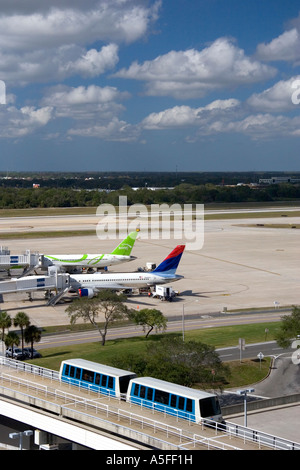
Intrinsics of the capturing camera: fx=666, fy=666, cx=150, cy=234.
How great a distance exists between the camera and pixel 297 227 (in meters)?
196

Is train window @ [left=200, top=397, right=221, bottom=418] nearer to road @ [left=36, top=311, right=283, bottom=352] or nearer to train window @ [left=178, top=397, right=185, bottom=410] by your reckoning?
train window @ [left=178, top=397, right=185, bottom=410]

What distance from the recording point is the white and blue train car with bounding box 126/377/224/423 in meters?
34.0

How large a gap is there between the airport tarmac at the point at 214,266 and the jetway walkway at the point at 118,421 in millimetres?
41130

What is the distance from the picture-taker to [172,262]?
3821 inches

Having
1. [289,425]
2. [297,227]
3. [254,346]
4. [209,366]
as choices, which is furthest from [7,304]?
[297,227]

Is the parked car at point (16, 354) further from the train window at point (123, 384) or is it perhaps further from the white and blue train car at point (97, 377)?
the train window at point (123, 384)

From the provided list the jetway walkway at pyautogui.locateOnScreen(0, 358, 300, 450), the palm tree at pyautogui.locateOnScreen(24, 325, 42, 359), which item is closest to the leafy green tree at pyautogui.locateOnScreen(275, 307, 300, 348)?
the palm tree at pyautogui.locateOnScreen(24, 325, 42, 359)

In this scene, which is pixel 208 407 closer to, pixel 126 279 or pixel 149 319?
pixel 149 319

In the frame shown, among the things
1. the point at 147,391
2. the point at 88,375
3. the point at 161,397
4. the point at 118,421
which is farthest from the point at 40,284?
the point at 118,421

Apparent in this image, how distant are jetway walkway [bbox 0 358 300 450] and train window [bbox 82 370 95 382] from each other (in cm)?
81

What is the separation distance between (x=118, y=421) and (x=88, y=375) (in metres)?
7.31

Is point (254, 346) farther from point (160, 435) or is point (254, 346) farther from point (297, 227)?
point (297, 227)

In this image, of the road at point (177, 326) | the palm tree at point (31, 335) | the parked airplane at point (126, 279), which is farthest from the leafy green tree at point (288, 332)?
the parked airplane at point (126, 279)
